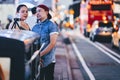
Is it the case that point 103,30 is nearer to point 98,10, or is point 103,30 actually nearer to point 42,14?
point 98,10

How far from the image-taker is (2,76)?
5258 mm

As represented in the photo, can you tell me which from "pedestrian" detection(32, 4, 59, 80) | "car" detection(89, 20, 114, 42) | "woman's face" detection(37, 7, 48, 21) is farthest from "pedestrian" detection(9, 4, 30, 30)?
"car" detection(89, 20, 114, 42)

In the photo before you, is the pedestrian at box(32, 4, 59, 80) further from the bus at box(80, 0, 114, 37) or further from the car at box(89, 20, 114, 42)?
the bus at box(80, 0, 114, 37)

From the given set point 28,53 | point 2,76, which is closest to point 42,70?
point 28,53

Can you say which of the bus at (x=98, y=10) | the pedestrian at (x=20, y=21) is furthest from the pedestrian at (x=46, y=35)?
the bus at (x=98, y=10)

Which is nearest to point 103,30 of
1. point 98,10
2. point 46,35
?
point 98,10

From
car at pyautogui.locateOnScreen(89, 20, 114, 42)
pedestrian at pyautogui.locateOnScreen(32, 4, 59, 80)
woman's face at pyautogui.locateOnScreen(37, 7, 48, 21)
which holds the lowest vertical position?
car at pyautogui.locateOnScreen(89, 20, 114, 42)

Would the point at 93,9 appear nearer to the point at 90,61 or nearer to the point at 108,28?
the point at 108,28

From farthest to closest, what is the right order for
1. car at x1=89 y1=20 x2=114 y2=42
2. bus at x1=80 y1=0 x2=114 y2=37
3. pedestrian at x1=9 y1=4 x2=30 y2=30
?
1. bus at x1=80 y1=0 x2=114 y2=37
2. car at x1=89 y1=20 x2=114 y2=42
3. pedestrian at x1=9 y1=4 x2=30 y2=30

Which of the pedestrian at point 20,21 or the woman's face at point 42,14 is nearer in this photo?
the woman's face at point 42,14

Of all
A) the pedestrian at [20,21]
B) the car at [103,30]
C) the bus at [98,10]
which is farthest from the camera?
the bus at [98,10]

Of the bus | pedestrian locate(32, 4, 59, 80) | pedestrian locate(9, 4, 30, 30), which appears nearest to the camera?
pedestrian locate(32, 4, 59, 80)

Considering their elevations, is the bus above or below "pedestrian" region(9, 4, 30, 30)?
below

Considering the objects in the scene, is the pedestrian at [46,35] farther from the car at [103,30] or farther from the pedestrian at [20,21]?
the car at [103,30]
